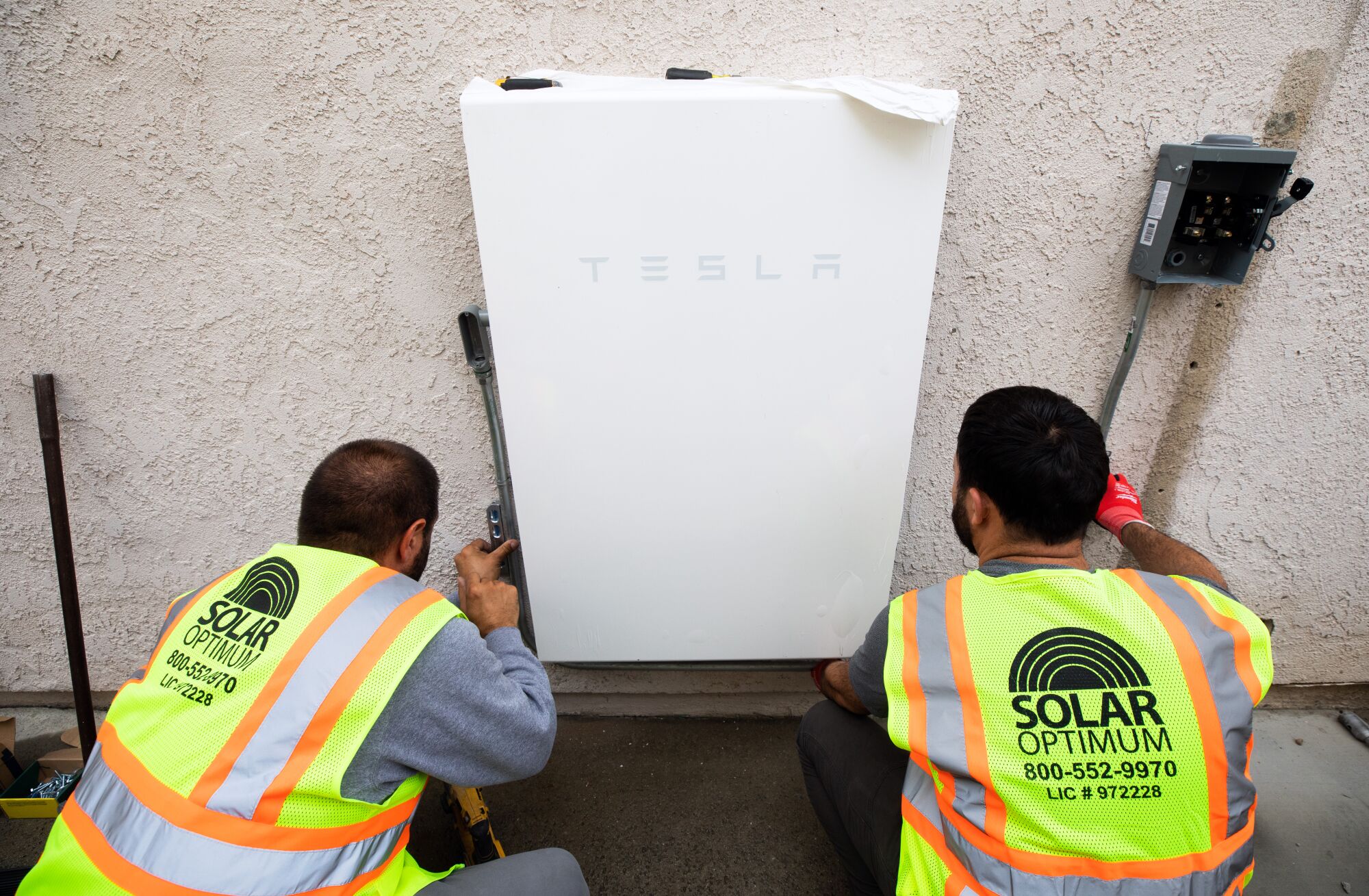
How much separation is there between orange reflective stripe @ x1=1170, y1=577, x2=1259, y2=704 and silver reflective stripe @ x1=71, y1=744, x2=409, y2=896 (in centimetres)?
132

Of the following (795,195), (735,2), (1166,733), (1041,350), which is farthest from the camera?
(1041,350)

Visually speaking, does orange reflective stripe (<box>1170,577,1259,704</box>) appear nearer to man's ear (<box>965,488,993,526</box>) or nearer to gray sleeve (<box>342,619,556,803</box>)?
man's ear (<box>965,488,993,526</box>)

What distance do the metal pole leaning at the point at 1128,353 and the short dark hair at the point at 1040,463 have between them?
0.50 metres

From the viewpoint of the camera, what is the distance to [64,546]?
1.54m

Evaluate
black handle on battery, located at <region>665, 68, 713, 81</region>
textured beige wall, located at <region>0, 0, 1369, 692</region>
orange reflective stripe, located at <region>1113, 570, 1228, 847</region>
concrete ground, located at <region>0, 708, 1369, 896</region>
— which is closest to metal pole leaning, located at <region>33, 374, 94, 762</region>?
textured beige wall, located at <region>0, 0, 1369, 692</region>

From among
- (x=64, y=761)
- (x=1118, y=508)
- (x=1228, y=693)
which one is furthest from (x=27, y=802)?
(x=1118, y=508)

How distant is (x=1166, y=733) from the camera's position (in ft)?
2.70

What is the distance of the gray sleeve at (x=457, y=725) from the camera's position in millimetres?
893

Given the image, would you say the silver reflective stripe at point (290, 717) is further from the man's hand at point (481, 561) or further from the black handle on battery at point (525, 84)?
the black handle on battery at point (525, 84)

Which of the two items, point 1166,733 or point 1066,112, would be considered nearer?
point 1166,733

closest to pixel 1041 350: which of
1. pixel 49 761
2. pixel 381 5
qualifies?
pixel 381 5

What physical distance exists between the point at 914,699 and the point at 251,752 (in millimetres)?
939

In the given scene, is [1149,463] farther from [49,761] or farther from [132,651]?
[49,761]

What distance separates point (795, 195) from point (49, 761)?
245 centimetres
